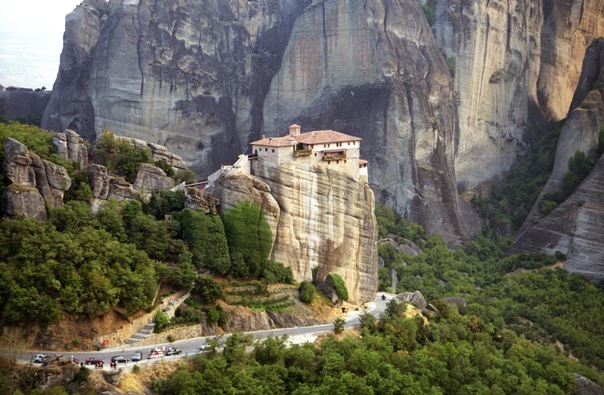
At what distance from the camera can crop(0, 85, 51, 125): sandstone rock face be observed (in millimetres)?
80000

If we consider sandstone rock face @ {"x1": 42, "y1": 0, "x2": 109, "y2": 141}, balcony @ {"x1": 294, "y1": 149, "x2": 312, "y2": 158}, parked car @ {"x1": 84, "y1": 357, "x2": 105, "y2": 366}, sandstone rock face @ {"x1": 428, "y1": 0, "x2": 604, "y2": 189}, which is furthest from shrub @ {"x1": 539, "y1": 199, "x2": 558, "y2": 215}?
parked car @ {"x1": 84, "y1": 357, "x2": 105, "y2": 366}

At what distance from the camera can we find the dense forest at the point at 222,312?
3816 centimetres

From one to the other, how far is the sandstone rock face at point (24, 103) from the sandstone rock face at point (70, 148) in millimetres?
33293

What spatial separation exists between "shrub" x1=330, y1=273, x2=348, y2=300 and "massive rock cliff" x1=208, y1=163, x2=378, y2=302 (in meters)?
0.60

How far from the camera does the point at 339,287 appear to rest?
48688mm

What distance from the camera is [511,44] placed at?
8450 cm

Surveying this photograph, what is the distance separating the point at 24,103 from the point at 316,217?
132ft

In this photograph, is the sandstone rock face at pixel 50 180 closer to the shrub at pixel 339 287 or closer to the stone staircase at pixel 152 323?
the stone staircase at pixel 152 323

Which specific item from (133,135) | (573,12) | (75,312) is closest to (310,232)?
(75,312)

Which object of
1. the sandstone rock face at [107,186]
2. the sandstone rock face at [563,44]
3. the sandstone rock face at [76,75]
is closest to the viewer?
the sandstone rock face at [107,186]

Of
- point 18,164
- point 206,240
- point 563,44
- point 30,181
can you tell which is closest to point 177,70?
point 206,240

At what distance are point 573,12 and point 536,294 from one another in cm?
3454

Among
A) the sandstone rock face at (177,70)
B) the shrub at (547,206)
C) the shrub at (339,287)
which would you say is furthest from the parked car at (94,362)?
the shrub at (547,206)

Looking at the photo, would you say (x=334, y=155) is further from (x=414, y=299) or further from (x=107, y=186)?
(x=107, y=186)
